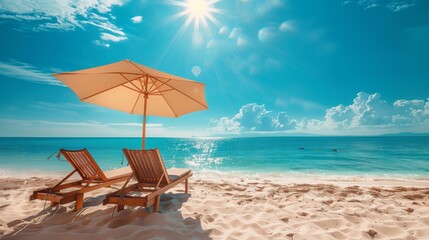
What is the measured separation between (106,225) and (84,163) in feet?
4.77

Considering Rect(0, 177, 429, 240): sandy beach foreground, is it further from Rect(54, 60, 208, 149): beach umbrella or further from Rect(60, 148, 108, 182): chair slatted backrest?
Rect(54, 60, 208, 149): beach umbrella

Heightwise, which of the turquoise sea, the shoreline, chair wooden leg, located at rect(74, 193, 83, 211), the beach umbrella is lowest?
the turquoise sea

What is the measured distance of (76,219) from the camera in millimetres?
3348

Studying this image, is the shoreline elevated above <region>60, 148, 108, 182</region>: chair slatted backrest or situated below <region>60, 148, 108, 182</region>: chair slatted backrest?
below

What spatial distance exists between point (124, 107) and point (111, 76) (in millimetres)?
1818

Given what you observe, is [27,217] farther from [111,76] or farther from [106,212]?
[111,76]

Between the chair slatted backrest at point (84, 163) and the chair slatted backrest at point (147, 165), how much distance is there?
0.66 meters

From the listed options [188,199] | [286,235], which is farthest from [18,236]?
[286,235]

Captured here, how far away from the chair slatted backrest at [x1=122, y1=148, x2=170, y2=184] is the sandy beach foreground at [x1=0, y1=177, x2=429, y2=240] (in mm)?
587

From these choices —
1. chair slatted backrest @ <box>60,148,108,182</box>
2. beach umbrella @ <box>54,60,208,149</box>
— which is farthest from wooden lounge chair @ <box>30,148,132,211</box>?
beach umbrella @ <box>54,60,208,149</box>

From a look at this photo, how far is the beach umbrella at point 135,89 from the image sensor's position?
3989mm

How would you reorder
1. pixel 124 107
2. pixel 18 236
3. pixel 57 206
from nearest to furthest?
pixel 18 236, pixel 57 206, pixel 124 107

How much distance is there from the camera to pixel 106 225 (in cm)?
308

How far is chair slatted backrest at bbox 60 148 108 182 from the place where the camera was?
3754 millimetres
